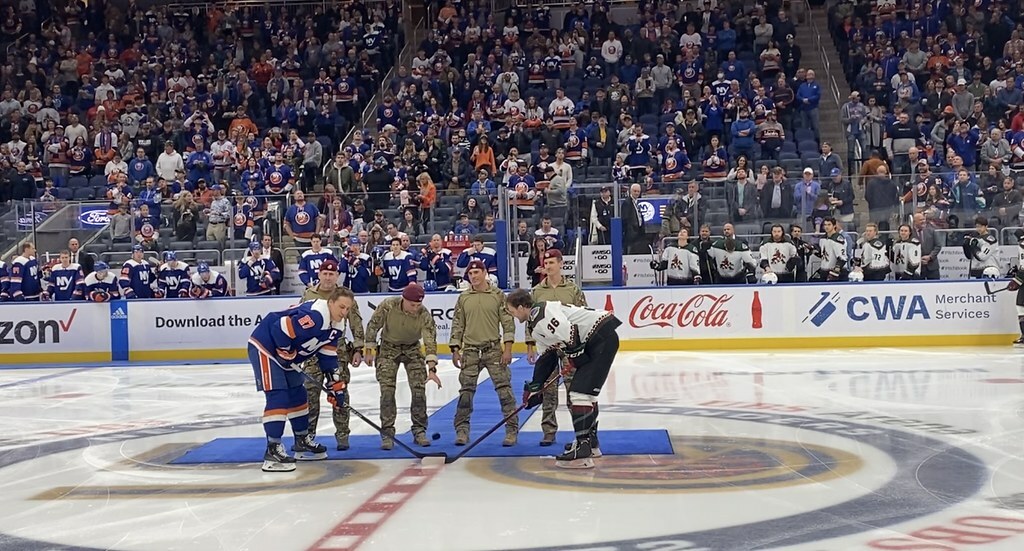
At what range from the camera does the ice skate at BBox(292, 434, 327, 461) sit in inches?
370

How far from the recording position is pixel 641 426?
10.7 metres

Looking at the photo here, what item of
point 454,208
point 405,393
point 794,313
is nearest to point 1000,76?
point 794,313

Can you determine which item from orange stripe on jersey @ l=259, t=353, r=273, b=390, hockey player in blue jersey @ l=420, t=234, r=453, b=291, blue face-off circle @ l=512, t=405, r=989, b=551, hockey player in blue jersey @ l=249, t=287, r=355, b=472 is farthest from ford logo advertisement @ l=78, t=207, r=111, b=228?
blue face-off circle @ l=512, t=405, r=989, b=551

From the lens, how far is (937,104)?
2245 centimetres

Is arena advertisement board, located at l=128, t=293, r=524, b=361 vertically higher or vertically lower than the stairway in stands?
lower

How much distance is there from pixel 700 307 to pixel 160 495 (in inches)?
460

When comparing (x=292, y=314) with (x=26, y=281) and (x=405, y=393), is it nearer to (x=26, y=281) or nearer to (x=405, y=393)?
(x=405, y=393)

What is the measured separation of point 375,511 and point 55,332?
14.2m

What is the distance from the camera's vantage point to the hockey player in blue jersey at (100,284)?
1958cm

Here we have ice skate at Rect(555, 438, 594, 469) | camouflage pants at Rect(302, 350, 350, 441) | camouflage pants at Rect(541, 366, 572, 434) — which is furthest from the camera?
camouflage pants at Rect(302, 350, 350, 441)

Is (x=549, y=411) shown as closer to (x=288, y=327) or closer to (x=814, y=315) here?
(x=288, y=327)

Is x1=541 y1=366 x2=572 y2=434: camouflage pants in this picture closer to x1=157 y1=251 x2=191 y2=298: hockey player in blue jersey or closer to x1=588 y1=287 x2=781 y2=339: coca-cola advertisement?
x1=588 y1=287 x2=781 y2=339: coca-cola advertisement

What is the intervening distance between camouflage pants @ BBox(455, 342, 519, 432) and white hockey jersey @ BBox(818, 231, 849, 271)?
970cm

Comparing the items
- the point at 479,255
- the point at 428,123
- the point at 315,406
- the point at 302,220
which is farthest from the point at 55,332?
the point at 315,406
